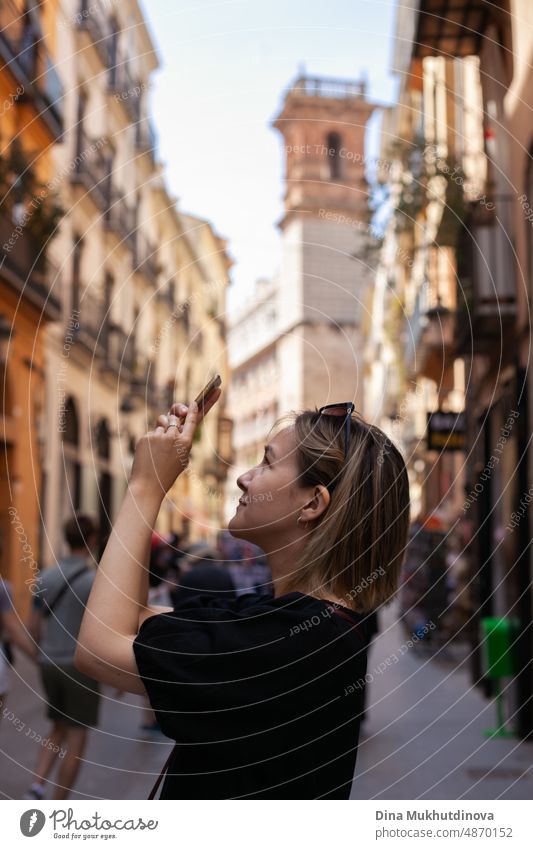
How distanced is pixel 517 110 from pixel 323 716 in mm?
9236

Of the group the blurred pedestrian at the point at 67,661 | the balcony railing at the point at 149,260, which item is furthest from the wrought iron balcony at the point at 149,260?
the blurred pedestrian at the point at 67,661

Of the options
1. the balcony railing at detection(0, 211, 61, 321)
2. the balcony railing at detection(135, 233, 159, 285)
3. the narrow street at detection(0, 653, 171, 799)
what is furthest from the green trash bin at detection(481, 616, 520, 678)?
the balcony railing at detection(0, 211, 61, 321)

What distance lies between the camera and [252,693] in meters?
→ 1.92

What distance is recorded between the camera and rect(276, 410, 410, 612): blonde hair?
6.86 ft

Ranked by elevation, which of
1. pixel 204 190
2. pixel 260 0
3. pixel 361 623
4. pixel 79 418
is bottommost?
pixel 361 623

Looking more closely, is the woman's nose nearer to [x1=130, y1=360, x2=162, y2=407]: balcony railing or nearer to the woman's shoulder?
the woman's shoulder

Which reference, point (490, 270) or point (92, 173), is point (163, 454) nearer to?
point (490, 270)

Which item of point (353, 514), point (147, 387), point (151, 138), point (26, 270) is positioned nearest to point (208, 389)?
point (353, 514)

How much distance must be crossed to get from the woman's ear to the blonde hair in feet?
0.04

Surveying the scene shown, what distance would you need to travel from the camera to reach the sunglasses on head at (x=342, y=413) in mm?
2123

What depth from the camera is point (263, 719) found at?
6.35ft
